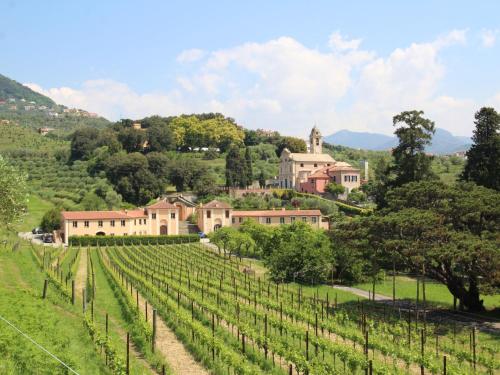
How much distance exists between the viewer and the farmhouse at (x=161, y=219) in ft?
219

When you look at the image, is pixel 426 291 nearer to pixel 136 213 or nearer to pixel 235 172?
pixel 136 213

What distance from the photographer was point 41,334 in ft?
59.1

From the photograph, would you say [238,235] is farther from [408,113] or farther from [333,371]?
[333,371]

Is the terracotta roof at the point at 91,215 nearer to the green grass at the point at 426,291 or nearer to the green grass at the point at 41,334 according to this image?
the green grass at the point at 426,291

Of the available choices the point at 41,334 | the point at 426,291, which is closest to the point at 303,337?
the point at 41,334

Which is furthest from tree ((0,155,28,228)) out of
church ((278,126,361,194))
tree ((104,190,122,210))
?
church ((278,126,361,194))

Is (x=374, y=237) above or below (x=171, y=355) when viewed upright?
above

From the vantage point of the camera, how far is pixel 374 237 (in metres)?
28.9

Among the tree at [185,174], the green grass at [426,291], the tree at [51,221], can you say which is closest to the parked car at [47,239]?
the tree at [51,221]

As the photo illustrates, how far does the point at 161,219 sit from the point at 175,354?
52.4m

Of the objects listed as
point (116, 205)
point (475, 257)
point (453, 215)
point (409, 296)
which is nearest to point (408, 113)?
point (409, 296)

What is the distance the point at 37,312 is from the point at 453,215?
1921 centimetres

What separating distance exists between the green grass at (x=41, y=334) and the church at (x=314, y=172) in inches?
2578

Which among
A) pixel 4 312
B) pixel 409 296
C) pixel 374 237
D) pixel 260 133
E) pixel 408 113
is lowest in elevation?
pixel 409 296
